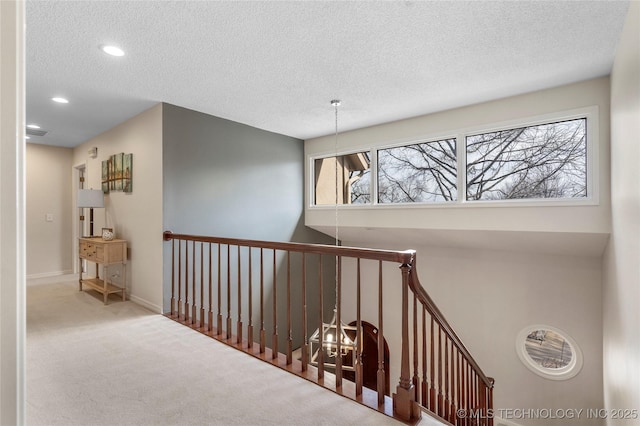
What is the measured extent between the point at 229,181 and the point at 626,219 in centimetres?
406

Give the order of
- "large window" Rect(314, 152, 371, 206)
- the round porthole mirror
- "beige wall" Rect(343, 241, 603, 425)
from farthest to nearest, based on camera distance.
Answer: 1. "large window" Rect(314, 152, 371, 206)
2. the round porthole mirror
3. "beige wall" Rect(343, 241, 603, 425)

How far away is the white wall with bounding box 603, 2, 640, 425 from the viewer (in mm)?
1854

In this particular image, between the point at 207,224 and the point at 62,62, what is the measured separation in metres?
2.17

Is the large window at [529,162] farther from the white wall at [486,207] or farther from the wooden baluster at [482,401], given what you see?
the wooden baluster at [482,401]

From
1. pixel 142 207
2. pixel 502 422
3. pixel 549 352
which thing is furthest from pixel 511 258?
pixel 142 207

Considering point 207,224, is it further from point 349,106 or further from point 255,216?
point 349,106

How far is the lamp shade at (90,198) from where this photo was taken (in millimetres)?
4555

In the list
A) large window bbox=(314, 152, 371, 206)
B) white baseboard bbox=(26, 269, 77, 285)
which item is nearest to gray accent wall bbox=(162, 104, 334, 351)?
large window bbox=(314, 152, 371, 206)

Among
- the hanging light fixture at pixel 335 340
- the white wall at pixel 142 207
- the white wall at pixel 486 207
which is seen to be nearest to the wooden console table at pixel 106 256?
the white wall at pixel 142 207

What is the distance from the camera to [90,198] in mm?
4641

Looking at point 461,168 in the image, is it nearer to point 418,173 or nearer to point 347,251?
point 418,173

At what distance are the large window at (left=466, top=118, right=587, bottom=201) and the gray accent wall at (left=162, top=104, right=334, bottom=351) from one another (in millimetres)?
2757

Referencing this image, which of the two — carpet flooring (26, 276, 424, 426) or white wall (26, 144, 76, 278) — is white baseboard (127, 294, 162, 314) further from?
white wall (26, 144, 76, 278)

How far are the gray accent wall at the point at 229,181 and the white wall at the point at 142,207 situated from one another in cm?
13
